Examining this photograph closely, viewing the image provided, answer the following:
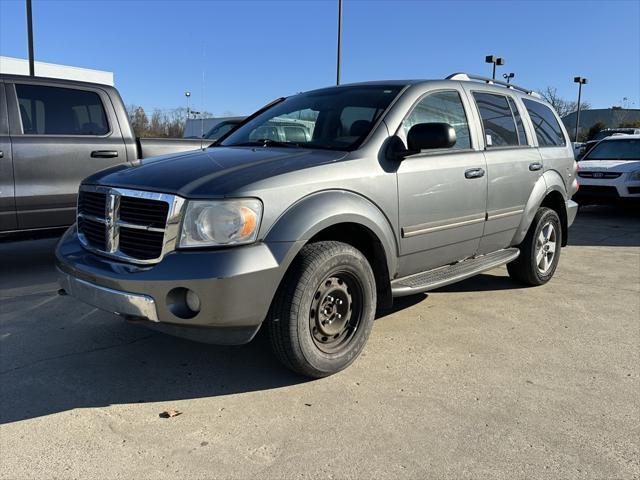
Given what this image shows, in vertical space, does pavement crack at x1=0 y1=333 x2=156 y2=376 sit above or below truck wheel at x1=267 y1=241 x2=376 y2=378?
below

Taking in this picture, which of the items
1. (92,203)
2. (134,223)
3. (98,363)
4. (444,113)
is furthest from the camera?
(444,113)

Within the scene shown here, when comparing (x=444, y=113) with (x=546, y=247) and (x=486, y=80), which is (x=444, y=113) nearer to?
(x=486, y=80)

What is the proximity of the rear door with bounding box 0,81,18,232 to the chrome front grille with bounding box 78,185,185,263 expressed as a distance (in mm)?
2458

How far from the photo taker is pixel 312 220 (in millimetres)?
2996

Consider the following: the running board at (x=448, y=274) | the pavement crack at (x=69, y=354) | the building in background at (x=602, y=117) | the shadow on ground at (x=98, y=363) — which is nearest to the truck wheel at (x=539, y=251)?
the running board at (x=448, y=274)

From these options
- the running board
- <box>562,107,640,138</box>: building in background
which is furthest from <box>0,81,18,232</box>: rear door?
<box>562,107,640,138</box>: building in background

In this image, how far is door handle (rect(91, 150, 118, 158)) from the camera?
571 centimetres

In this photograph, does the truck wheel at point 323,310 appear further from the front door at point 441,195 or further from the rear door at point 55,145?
the rear door at point 55,145

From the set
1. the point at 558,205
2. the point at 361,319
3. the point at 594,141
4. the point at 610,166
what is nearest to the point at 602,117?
the point at 594,141

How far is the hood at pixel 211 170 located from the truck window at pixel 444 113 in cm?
78

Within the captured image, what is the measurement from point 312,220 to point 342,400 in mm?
1016

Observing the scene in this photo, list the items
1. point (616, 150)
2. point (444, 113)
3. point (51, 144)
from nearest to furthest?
point (444, 113) → point (51, 144) → point (616, 150)

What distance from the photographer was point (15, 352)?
3631mm

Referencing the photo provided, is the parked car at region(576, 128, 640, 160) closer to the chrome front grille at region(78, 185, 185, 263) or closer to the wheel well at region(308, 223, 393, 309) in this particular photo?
the wheel well at region(308, 223, 393, 309)
